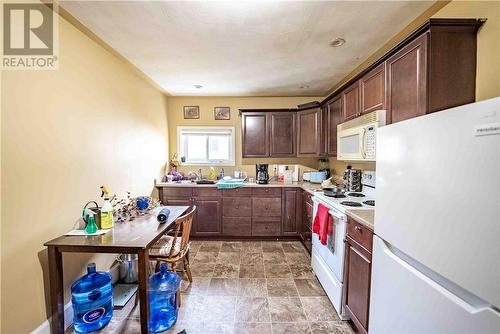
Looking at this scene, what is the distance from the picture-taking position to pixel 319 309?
192 cm

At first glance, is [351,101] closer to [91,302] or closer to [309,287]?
[309,287]

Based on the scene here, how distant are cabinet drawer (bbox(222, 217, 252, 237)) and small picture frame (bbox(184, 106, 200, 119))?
1.99 meters

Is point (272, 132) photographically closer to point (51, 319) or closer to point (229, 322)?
point (229, 322)

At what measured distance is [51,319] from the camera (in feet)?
5.03

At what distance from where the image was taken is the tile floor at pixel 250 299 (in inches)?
67.5

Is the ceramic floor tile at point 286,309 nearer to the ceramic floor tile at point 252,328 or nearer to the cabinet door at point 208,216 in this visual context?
the ceramic floor tile at point 252,328

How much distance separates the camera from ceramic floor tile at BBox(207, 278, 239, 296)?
2.14 m

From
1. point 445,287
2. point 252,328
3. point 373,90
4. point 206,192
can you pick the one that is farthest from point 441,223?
point 206,192

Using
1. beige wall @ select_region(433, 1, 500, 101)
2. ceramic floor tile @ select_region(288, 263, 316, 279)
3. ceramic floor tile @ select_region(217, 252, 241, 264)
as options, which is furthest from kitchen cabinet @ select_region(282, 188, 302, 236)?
beige wall @ select_region(433, 1, 500, 101)

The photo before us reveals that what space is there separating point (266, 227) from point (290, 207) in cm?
50

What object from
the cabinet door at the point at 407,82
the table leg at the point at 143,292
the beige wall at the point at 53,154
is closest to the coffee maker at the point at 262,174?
the beige wall at the point at 53,154

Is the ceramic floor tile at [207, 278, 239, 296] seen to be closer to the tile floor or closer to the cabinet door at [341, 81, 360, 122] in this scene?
the tile floor

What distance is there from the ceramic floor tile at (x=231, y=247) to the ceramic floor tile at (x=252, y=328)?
1.40 metres

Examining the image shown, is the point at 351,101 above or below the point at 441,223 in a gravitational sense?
above
